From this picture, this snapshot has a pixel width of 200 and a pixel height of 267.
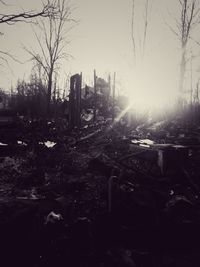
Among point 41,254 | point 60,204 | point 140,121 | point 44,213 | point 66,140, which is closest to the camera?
point 41,254

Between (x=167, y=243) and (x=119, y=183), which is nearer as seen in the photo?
(x=167, y=243)

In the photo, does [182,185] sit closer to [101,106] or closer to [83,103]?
[83,103]

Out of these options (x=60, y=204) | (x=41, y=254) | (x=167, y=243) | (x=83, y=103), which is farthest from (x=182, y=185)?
(x=83, y=103)

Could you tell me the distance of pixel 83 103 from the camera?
22.8 metres

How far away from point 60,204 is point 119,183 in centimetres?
124

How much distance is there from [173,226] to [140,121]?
631 inches

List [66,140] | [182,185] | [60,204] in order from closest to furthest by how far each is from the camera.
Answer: [60,204], [182,185], [66,140]

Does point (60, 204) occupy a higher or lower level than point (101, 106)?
lower

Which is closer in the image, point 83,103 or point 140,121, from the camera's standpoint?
point 140,121

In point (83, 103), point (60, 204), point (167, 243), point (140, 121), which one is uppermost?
point (83, 103)

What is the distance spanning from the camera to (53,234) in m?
3.70

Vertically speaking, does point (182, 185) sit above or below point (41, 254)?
above

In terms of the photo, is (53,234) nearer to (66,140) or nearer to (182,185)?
(182,185)

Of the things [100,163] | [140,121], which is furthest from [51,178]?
[140,121]
